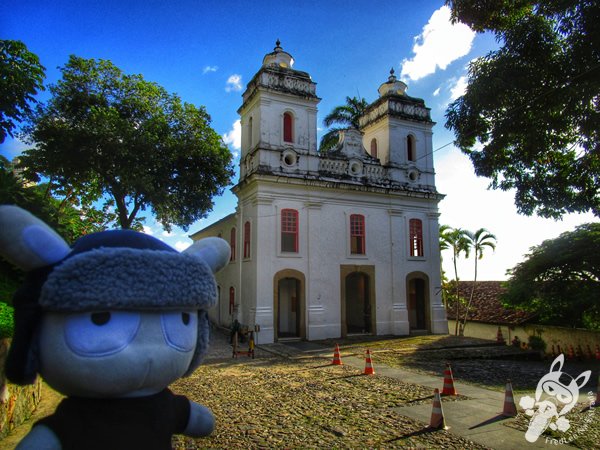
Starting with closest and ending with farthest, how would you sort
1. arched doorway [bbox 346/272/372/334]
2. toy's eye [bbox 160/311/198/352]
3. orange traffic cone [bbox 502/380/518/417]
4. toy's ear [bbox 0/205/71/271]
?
toy's ear [bbox 0/205/71/271] < toy's eye [bbox 160/311/198/352] < orange traffic cone [bbox 502/380/518/417] < arched doorway [bbox 346/272/372/334]

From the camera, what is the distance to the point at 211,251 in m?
3.07

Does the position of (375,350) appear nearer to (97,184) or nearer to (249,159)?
(249,159)

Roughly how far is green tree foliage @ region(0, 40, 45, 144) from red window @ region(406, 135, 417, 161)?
17.2 metres

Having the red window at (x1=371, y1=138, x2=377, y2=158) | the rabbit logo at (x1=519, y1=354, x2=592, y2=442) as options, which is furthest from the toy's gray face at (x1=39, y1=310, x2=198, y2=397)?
the red window at (x1=371, y1=138, x2=377, y2=158)

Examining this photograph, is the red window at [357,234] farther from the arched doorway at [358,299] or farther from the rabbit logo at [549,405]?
the rabbit logo at [549,405]

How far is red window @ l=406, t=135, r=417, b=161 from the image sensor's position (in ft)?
69.5

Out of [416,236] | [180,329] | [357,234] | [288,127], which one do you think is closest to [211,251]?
[180,329]

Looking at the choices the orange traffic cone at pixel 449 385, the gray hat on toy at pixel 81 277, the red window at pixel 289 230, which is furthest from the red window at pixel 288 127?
the gray hat on toy at pixel 81 277

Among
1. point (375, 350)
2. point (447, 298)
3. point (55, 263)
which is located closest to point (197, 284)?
point (55, 263)

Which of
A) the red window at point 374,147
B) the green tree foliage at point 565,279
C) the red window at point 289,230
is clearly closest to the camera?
the green tree foliage at point 565,279

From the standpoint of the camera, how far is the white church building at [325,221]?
17047 mm

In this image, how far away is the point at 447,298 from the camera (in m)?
26.7

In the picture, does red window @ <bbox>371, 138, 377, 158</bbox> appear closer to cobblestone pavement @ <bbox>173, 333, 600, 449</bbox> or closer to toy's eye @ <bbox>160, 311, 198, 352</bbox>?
cobblestone pavement @ <bbox>173, 333, 600, 449</bbox>

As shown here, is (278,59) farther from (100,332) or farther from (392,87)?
(100,332)
